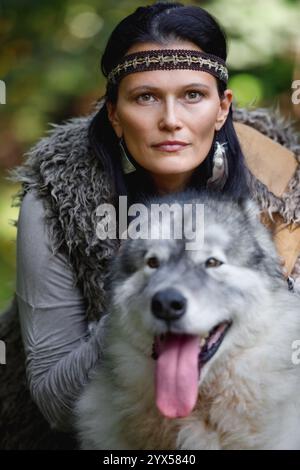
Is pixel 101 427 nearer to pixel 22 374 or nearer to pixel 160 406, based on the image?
pixel 160 406

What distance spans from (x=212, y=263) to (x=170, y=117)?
0.57 meters

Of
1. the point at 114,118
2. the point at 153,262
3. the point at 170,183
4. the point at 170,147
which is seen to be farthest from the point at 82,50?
the point at 153,262

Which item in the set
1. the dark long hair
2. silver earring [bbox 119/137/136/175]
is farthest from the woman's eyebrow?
silver earring [bbox 119/137/136/175]

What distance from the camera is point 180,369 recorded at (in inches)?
73.7

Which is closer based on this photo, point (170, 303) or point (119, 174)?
point (170, 303)

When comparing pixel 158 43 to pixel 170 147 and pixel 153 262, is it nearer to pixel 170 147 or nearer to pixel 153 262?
pixel 170 147

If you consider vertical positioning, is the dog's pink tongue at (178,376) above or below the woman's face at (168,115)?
below

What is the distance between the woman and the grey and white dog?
0.23m

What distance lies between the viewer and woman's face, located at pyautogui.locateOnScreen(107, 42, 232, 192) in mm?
2359

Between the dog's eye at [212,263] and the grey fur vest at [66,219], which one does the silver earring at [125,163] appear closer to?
the grey fur vest at [66,219]

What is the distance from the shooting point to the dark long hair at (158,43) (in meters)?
2.41

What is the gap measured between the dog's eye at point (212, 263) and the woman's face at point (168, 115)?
1.73ft

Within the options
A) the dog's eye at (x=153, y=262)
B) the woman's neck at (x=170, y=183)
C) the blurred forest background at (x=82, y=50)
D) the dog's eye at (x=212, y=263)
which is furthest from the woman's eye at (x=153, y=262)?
the blurred forest background at (x=82, y=50)

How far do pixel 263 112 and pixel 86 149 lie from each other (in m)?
0.82
